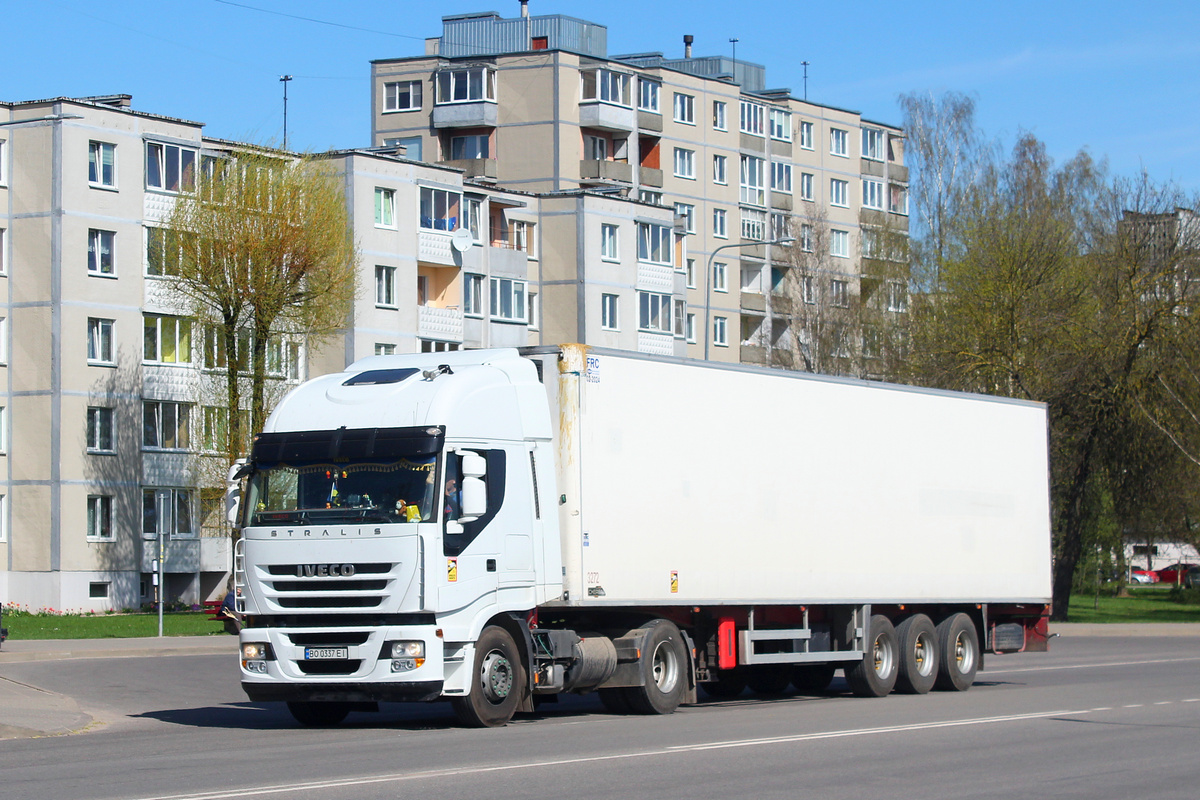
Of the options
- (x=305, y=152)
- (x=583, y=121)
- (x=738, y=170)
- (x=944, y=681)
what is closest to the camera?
(x=944, y=681)

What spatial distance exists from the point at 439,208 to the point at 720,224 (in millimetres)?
27374

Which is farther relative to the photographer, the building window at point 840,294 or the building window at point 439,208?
the building window at point 840,294

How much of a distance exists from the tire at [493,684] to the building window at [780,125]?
79500 millimetres

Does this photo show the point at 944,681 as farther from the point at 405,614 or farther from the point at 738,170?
the point at 738,170

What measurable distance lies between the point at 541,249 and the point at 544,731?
193 feet

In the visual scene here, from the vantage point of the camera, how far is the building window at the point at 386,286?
6200cm

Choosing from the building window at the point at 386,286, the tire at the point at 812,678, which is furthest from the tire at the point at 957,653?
the building window at the point at 386,286

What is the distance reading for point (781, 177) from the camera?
9300cm

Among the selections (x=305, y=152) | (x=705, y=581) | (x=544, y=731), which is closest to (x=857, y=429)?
(x=705, y=581)

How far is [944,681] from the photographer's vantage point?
21.7 meters

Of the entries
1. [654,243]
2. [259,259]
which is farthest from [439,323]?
[259,259]

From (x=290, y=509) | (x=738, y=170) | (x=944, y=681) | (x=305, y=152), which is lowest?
(x=944, y=681)

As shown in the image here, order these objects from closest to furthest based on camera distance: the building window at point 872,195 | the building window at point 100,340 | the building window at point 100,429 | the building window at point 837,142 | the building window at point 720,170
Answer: the building window at point 100,340, the building window at point 100,429, the building window at point 720,170, the building window at point 837,142, the building window at point 872,195

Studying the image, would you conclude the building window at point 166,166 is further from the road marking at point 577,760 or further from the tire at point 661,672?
Answer: the road marking at point 577,760
